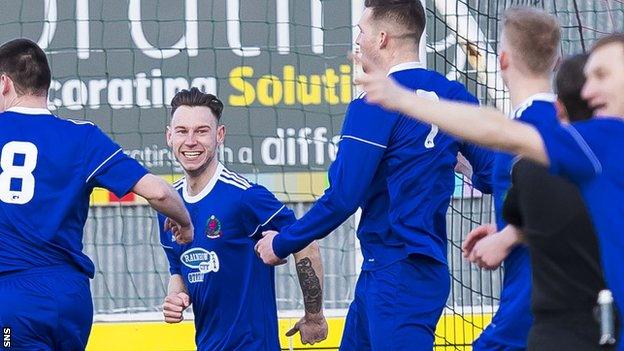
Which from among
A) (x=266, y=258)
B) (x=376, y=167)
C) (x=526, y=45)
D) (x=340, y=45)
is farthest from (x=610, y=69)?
(x=340, y=45)

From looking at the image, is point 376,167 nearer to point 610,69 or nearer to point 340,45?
point 610,69

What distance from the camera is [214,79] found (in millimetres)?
9039

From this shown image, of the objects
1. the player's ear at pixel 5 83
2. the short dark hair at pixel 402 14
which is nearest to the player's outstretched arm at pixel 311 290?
the short dark hair at pixel 402 14

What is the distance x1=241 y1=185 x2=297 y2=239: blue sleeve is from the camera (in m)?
6.36

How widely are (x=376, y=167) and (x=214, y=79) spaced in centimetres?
366

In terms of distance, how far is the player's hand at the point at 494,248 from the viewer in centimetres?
445

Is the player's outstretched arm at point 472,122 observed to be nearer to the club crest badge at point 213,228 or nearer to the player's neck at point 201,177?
the club crest badge at point 213,228

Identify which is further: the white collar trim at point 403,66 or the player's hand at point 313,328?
the player's hand at point 313,328

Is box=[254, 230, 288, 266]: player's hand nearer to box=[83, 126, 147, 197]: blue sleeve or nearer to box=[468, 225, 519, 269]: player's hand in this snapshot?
box=[83, 126, 147, 197]: blue sleeve

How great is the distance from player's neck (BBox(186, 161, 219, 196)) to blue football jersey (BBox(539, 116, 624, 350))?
3.23 metres

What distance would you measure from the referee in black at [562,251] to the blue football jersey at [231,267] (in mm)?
2475

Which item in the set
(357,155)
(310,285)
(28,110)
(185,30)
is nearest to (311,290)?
(310,285)

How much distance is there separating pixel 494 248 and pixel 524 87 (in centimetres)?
63
